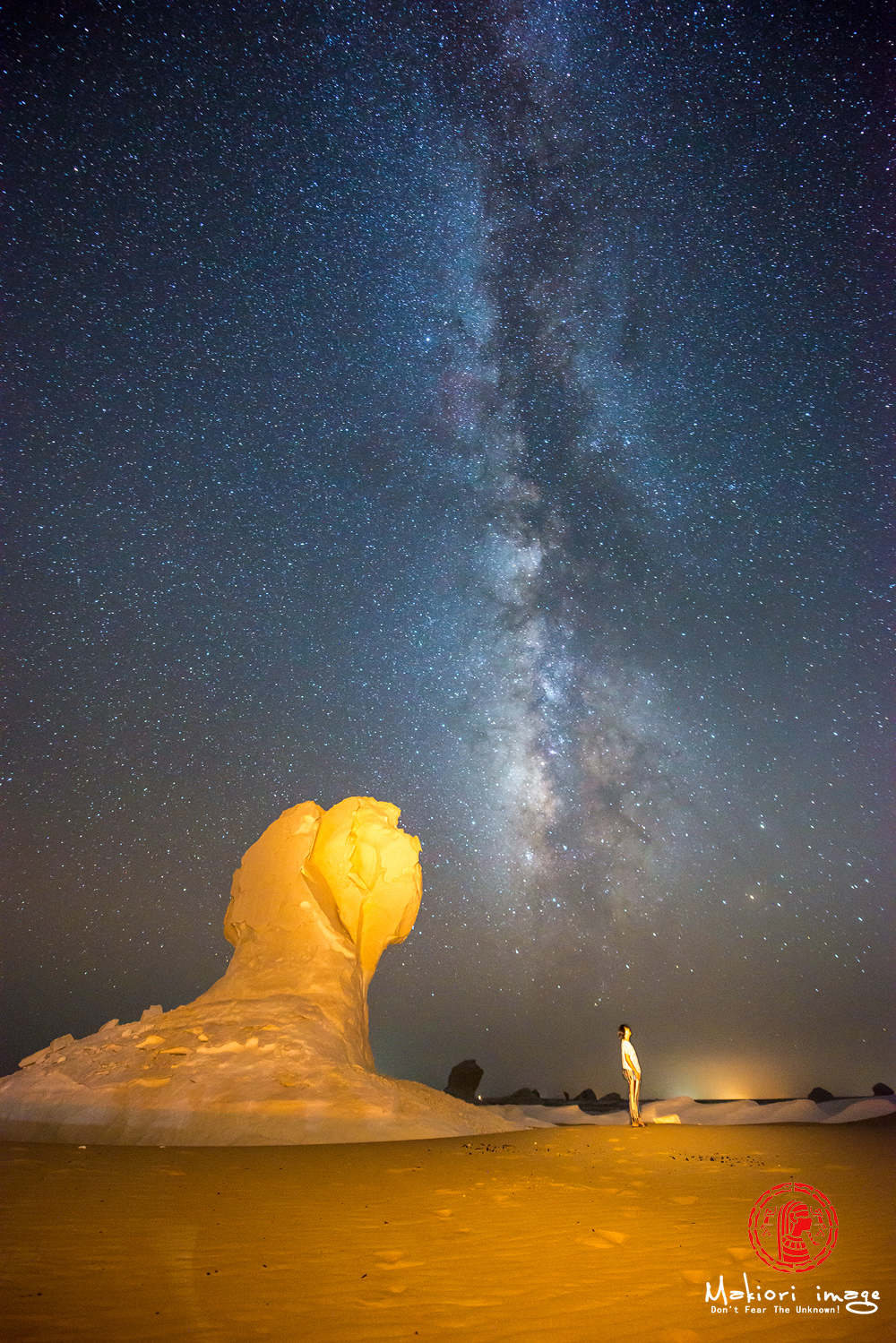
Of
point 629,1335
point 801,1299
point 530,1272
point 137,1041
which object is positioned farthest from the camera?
point 137,1041

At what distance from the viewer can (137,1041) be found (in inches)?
535

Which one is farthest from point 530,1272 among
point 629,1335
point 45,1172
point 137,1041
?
point 137,1041

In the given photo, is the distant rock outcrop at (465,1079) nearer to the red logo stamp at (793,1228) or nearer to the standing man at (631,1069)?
the standing man at (631,1069)

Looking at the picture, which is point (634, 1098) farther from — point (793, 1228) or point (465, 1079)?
point (465, 1079)

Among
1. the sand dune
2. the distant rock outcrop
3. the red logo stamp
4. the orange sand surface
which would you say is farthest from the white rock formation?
the distant rock outcrop

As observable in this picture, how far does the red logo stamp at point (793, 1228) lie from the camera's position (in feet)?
16.1

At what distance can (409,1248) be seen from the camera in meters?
5.14

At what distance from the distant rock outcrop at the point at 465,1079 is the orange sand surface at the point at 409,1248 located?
1675 inches

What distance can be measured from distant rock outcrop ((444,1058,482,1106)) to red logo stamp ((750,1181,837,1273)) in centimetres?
4490

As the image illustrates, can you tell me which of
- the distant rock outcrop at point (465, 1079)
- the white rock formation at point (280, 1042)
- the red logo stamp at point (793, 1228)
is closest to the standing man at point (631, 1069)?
the white rock formation at point (280, 1042)

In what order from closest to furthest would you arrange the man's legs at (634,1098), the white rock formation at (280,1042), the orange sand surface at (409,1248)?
1. the orange sand surface at (409,1248)
2. the white rock formation at (280,1042)
3. the man's legs at (634,1098)

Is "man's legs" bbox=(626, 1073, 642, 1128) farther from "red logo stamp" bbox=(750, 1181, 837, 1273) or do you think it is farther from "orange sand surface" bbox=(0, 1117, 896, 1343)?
"red logo stamp" bbox=(750, 1181, 837, 1273)

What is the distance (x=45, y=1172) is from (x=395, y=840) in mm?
11811

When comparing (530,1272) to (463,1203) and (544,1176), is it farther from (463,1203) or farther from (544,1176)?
(544,1176)
